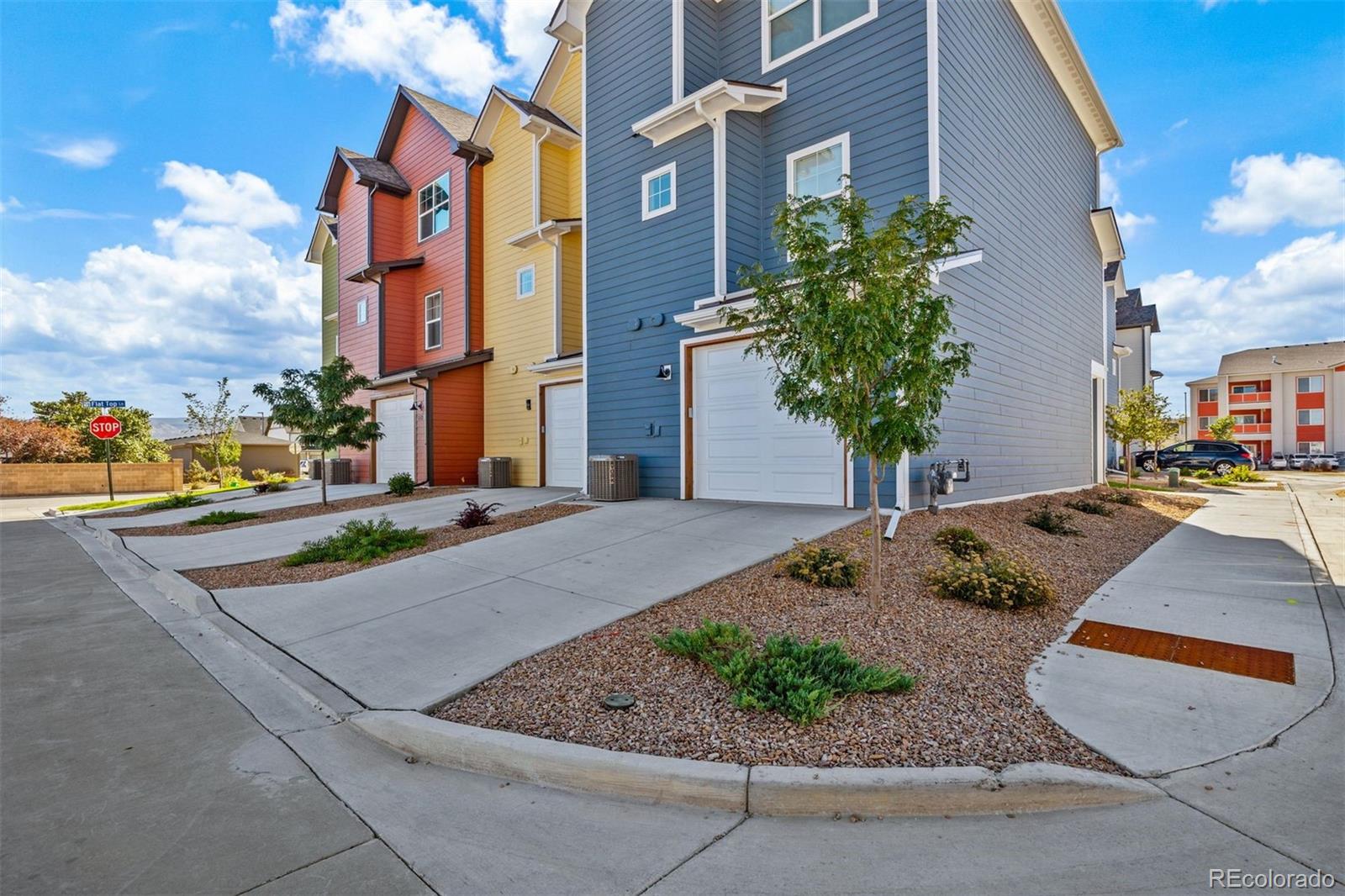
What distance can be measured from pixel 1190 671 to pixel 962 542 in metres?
2.54

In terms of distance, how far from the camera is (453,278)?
16984 mm

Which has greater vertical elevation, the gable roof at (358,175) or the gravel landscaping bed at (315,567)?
the gable roof at (358,175)

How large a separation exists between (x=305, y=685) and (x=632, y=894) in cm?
292

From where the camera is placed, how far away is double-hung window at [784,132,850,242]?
8945 mm

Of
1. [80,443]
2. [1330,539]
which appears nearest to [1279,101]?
[1330,539]

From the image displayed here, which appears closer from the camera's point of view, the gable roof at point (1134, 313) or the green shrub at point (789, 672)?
the green shrub at point (789, 672)

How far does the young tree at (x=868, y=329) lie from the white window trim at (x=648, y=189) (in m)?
5.99

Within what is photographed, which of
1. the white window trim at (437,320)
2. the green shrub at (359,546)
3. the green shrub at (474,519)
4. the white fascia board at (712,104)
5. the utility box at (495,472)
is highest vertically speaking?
the white fascia board at (712,104)

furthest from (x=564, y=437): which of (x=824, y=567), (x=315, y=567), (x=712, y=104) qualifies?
(x=824, y=567)

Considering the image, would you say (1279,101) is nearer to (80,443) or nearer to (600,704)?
(600,704)

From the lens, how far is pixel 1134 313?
33500 mm

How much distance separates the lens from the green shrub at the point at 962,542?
6.29 meters

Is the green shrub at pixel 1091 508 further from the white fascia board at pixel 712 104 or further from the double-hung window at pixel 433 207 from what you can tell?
the double-hung window at pixel 433 207

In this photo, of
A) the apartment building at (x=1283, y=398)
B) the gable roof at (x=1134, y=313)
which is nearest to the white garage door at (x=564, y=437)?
the gable roof at (x=1134, y=313)
